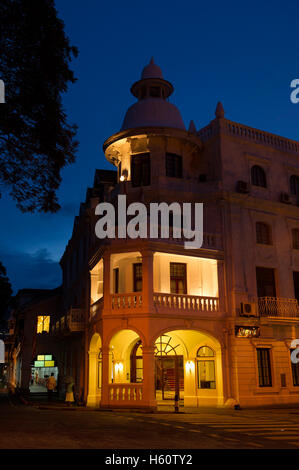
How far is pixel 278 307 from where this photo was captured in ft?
84.1

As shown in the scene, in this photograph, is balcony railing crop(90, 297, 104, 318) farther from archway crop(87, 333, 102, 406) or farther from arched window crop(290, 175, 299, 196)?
arched window crop(290, 175, 299, 196)

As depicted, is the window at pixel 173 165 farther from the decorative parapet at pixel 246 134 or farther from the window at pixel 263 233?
the window at pixel 263 233

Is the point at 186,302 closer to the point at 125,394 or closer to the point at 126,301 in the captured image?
the point at 126,301

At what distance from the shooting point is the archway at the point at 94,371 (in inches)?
1000

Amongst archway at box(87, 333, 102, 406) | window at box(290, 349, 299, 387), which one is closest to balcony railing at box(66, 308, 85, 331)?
archway at box(87, 333, 102, 406)

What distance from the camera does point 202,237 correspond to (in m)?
24.6

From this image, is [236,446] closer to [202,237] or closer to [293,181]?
[202,237]

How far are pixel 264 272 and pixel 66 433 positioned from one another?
54.4ft

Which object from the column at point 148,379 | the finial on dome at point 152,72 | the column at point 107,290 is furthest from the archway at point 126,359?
the finial on dome at point 152,72

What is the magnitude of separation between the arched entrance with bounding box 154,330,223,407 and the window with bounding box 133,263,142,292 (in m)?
2.74

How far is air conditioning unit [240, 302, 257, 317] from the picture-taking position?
23922 mm

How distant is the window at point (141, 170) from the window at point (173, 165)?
1.12m

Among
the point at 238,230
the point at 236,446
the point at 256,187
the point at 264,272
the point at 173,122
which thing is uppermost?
the point at 173,122
